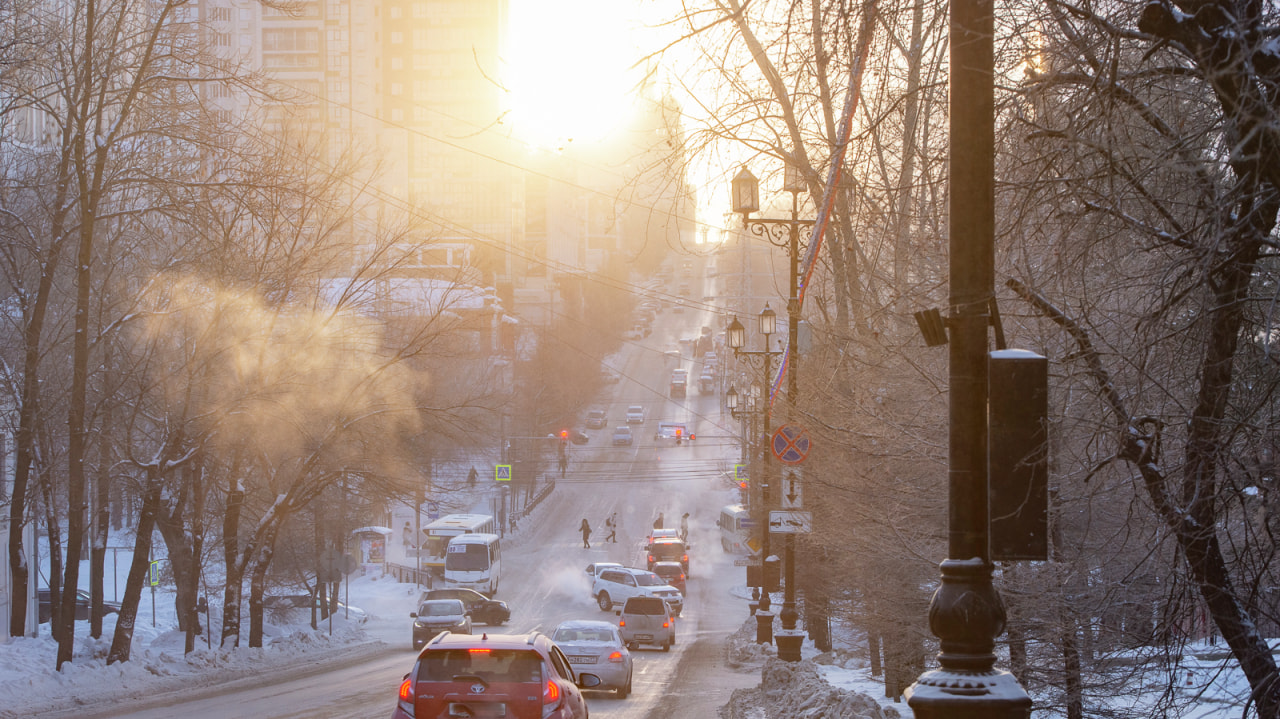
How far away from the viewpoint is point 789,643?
68.9 ft

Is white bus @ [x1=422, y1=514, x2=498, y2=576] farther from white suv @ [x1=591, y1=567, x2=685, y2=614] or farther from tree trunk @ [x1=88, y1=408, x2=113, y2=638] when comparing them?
tree trunk @ [x1=88, y1=408, x2=113, y2=638]

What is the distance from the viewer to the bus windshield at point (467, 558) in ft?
166

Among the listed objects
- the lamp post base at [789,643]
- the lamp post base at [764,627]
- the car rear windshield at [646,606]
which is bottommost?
the car rear windshield at [646,606]

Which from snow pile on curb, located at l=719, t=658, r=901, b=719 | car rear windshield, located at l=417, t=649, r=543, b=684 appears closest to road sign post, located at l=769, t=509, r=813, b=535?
snow pile on curb, located at l=719, t=658, r=901, b=719

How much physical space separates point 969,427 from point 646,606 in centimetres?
2875

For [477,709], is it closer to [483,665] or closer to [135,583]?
[483,665]

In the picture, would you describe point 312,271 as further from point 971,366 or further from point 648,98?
point 971,366

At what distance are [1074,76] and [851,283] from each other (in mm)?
9947

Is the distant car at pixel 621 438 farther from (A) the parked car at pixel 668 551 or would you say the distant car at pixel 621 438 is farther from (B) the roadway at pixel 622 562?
(A) the parked car at pixel 668 551

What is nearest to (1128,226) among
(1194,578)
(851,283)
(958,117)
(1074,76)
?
(1074,76)

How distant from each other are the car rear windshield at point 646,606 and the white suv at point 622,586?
34.6 feet

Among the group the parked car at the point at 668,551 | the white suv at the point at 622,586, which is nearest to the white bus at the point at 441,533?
the parked car at the point at 668,551

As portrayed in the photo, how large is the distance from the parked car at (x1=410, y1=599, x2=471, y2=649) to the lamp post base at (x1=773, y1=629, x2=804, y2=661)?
1548cm

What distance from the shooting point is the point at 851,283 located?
55.1ft
